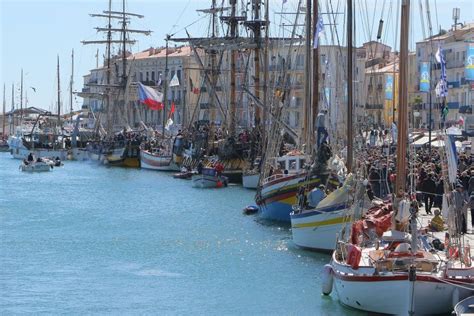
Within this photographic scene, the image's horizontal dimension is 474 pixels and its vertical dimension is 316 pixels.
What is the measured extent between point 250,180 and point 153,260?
108ft

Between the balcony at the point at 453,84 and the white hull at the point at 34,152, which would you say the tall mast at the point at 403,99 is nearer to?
the balcony at the point at 453,84

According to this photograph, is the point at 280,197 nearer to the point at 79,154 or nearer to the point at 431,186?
the point at 431,186

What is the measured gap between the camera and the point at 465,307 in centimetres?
2381

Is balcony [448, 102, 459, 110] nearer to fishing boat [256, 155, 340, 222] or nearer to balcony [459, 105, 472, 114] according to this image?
balcony [459, 105, 472, 114]

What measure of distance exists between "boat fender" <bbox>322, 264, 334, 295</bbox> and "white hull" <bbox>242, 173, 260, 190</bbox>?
135 feet

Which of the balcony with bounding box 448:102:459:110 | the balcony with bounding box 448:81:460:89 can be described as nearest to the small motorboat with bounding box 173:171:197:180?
the balcony with bounding box 448:102:459:110

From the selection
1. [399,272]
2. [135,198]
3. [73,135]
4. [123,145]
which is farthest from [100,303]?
[73,135]

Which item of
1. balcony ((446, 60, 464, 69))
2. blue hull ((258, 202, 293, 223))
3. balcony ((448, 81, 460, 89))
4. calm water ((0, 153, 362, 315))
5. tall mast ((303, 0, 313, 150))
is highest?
balcony ((446, 60, 464, 69))

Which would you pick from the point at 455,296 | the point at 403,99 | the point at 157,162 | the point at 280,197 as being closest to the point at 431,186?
the point at 280,197

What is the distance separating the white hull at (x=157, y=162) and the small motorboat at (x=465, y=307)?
77.3 m

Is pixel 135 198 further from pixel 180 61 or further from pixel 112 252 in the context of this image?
pixel 180 61

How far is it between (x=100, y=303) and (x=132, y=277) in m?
4.44

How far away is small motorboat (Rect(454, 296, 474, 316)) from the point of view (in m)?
23.6

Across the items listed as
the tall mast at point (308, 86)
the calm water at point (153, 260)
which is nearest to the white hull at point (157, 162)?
the calm water at point (153, 260)
